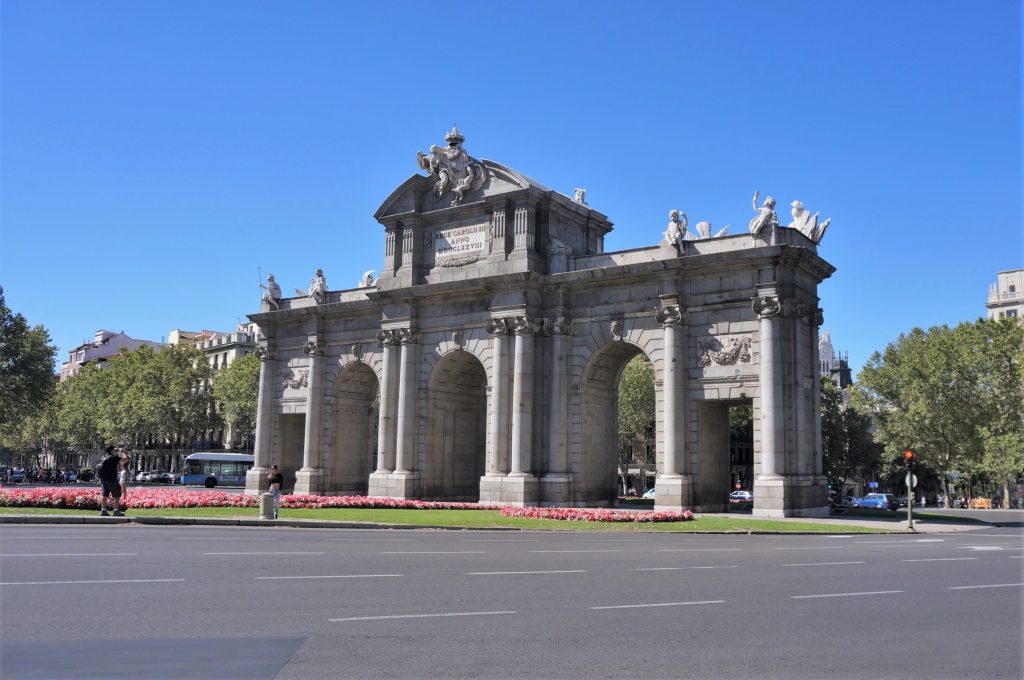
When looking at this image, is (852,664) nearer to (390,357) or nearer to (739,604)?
(739,604)

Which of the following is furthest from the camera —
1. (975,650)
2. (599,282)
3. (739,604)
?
(599,282)

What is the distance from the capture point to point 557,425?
40688 millimetres

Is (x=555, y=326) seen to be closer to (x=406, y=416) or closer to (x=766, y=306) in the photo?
(x=406, y=416)

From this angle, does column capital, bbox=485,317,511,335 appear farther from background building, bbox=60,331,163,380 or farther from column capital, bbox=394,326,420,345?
background building, bbox=60,331,163,380

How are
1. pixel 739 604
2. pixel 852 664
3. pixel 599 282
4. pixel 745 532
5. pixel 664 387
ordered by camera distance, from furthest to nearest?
pixel 599 282 < pixel 664 387 < pixel 745 532 < pixel 739 604 < pixel 852 664

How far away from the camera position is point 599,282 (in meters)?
40.7

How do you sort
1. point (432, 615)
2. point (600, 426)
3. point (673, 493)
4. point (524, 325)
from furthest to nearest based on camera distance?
point (600, 426)
point (524, 325)
point (673, 493)
point (432, 615)

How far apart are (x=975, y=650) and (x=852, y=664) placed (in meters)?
1.81

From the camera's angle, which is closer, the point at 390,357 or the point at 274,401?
the point at 390,357

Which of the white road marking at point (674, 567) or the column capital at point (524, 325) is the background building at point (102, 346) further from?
the white road marking at point (674, 567)

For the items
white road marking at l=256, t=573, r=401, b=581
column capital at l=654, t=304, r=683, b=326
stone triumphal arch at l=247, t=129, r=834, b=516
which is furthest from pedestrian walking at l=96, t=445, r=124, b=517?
column capital at l=654, t=304, r=683, b=326

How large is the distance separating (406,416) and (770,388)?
18304 mm

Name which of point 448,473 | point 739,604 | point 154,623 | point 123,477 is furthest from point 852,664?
point 448,473

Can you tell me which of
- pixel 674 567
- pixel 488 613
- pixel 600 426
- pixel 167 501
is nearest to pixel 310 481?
pixel 600 426
